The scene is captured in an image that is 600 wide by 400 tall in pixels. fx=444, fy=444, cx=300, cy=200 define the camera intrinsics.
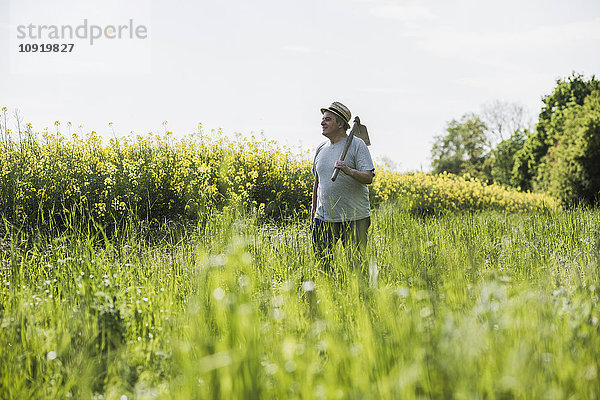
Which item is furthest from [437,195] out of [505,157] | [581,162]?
[505,157]

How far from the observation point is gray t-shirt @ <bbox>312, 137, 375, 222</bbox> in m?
4.41

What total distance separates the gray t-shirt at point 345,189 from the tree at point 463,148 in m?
36.9

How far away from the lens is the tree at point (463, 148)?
1574 inches

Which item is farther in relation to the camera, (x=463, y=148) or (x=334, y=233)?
(x=463, y=148)

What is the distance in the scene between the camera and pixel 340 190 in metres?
4.50

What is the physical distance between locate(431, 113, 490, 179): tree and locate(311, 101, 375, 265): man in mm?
36856

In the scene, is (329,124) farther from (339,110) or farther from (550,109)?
(550,109)

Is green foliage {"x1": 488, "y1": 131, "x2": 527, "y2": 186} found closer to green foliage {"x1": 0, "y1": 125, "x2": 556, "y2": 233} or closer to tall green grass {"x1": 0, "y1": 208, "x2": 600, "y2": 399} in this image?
green foliage {"x1": 0, "y1": 125, "x2": 556, "y2": 233}

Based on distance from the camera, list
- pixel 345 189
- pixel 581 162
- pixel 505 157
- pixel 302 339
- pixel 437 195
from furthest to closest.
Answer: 1. pixel 505 157
2. pixel 437 195
3. pixel 581 162
4. pixel 345 189
5. pixel 302 339

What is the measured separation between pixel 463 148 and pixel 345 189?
130ft

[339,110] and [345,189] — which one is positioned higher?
[339,110]

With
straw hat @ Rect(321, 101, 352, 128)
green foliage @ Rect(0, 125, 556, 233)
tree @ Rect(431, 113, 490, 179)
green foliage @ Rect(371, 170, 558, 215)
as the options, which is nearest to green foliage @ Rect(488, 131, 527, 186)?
tree @ Rect(431, 113, 490, 179)

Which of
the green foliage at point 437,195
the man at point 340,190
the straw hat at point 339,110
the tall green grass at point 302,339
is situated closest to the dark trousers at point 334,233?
the man at point 340,190

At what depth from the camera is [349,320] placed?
2566 mm
